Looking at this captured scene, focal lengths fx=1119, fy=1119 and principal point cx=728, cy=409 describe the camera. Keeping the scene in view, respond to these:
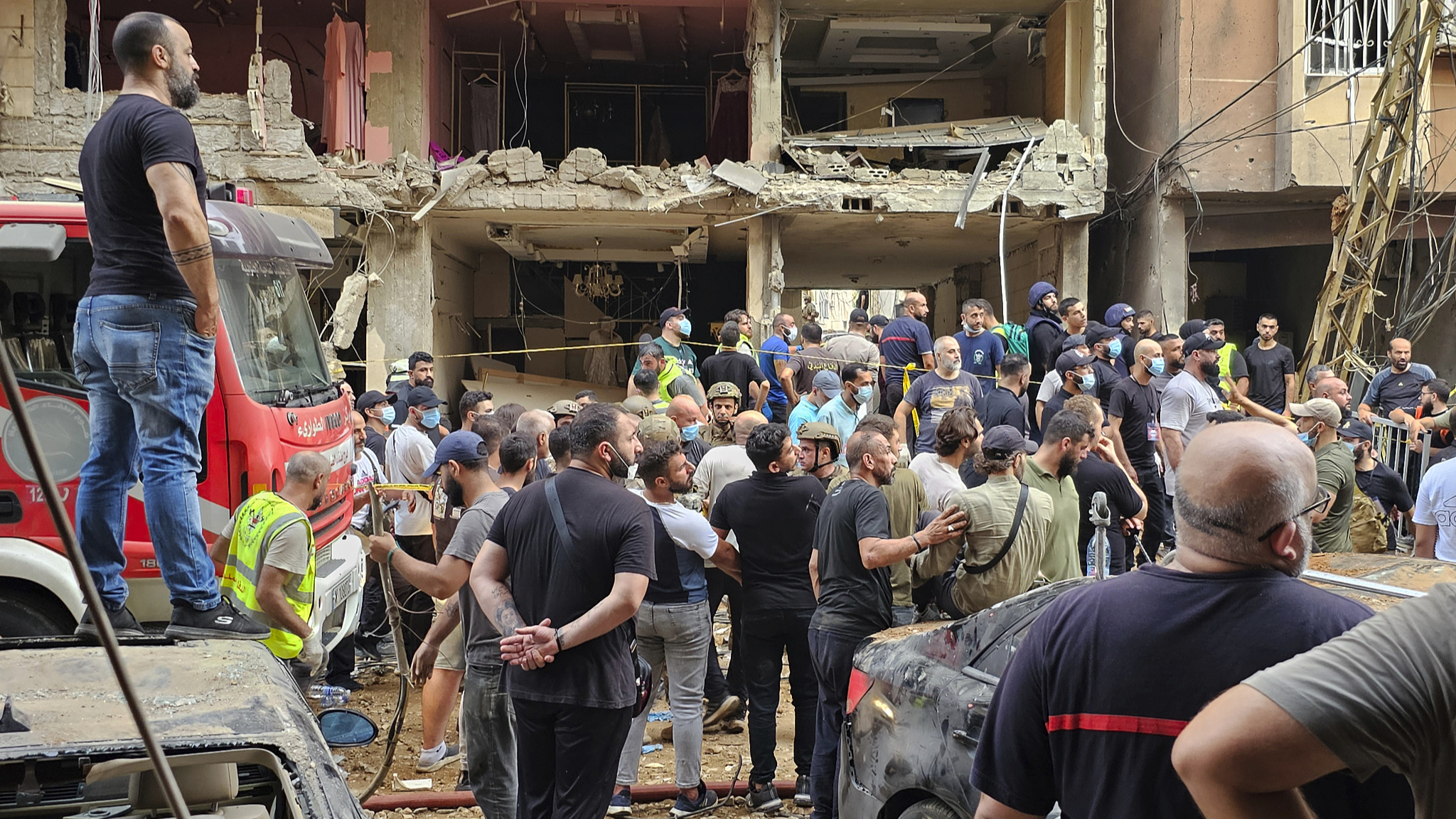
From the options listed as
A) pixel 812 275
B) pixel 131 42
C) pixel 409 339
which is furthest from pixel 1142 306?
pixel 131 42

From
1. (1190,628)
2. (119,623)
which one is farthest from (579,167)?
(1190,628)

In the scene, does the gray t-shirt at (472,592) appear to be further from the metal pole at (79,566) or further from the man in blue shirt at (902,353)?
the man in blue shirt at (902,353)

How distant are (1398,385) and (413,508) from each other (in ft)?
32.0

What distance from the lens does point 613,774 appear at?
4.38 meters

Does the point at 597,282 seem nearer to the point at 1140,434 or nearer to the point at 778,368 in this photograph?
the point at 778,368

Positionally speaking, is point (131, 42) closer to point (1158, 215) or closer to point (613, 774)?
point (613, 774)

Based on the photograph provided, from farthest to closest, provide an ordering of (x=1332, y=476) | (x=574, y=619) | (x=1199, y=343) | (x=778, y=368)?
1. (x=778, y=368)
2. (x=1199, y=343)
3. (x=1332, y=476)
4. (x=574, y=619)

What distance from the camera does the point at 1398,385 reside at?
11453 mm

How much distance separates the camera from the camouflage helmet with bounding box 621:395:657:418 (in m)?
8.48

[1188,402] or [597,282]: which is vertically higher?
[597,282]

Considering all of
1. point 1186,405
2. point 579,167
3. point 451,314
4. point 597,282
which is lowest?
point 1186,405

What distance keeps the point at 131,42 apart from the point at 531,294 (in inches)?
671

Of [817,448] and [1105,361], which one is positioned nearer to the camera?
[817,448]

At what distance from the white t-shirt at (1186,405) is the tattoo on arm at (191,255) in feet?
25.5
